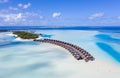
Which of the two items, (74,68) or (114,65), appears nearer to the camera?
(74,68)

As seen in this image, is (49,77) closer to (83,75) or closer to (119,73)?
(83,75)

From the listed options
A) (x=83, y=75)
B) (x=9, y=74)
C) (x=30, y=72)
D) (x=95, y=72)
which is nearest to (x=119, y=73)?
(x=95, y=72)

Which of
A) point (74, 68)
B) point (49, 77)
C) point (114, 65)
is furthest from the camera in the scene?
point (114, 65)

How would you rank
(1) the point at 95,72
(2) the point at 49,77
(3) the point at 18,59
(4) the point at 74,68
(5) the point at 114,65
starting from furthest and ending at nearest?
(3) the point at 18,59, (5) the point at 114,65, (4) the point at 74,68, (1) the point at 95,72, (2) the point at 49,77

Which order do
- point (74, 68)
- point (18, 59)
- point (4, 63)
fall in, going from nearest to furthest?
point (74, 68), point (4, 63), point (18, 59)

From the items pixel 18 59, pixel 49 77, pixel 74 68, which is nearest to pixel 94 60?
pixel 74 68

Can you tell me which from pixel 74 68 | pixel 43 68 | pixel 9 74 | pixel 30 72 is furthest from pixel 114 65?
pixel 9 74

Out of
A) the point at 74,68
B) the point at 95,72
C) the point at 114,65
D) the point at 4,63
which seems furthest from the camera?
the point at 4,63

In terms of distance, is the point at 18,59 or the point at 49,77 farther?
the point at 18,59

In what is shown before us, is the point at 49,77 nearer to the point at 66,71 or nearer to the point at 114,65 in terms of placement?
the point at 66,71
